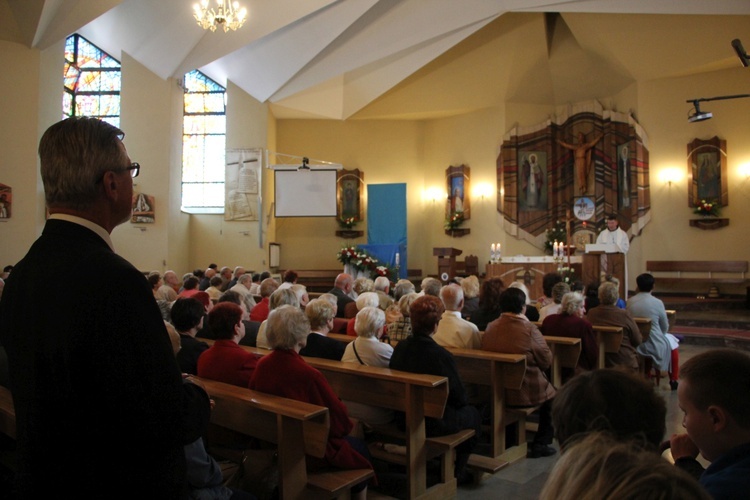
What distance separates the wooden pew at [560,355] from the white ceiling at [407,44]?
7.36 m

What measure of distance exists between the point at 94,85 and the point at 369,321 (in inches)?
477

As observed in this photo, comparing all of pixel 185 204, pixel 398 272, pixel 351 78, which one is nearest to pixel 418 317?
pixel 398 272

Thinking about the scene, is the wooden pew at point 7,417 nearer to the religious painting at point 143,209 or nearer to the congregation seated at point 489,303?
the congregation seated at point 489,303

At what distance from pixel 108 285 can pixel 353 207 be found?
522 inches

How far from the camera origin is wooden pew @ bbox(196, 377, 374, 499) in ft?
7.92

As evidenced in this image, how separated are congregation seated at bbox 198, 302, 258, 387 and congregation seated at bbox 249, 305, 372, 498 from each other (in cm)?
23

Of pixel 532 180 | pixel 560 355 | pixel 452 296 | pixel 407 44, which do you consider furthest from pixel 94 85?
pixel 560 355

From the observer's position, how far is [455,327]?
414 cm

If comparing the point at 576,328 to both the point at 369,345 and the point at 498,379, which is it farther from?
the point at 369,345

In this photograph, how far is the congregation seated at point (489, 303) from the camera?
4.86 metres

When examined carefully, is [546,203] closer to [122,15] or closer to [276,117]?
[276,117]

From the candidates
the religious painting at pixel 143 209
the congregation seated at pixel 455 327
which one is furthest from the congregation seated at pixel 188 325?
the religious painting at pixel 143 209

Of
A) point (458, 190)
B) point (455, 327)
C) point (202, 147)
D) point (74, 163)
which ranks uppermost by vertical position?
point (202, 147)

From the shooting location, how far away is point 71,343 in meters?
1.12
